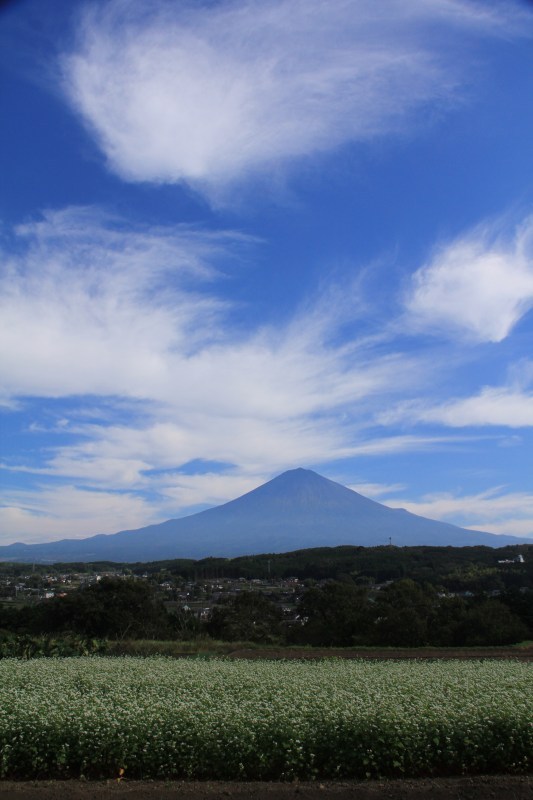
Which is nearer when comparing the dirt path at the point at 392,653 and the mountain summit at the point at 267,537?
the dirt path at the point at 392,653

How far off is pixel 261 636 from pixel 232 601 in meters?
3.71

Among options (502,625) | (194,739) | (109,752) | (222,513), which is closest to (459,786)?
(194,739)

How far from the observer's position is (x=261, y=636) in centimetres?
1997

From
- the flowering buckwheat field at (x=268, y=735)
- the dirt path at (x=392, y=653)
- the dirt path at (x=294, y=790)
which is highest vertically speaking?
the flowering buckwheat field at (x=268, y=735)

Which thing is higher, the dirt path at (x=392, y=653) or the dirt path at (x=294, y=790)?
the dirt path at (x=294, y=790)

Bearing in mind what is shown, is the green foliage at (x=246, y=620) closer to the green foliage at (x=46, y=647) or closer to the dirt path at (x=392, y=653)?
the dirt path at (x=392, y=653)

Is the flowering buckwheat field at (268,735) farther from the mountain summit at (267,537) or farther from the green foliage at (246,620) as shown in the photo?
the mountain summit at (267,537)

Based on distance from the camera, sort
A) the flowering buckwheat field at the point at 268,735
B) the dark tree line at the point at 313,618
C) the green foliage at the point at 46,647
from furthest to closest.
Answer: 1. the dark tree line at the point at 313,618
2. the green foliage at the point at 46,647
3. the flowering buckwheat field at the point at 268,735

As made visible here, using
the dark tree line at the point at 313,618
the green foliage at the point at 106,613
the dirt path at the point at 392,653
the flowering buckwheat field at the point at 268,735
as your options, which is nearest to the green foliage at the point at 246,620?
the dark tree line at the point at 313,618

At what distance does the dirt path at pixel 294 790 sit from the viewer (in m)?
5.63

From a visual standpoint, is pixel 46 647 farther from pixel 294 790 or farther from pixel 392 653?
pixel 294 790

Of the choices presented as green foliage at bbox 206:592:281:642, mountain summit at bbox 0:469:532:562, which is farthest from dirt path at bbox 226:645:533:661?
mountain summit at bbox 0:469:532:562

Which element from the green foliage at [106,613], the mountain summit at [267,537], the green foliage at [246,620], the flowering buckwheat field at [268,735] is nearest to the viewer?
the flowering buckwheat field at [268,735]

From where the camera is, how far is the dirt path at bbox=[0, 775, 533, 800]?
18.5 ft
